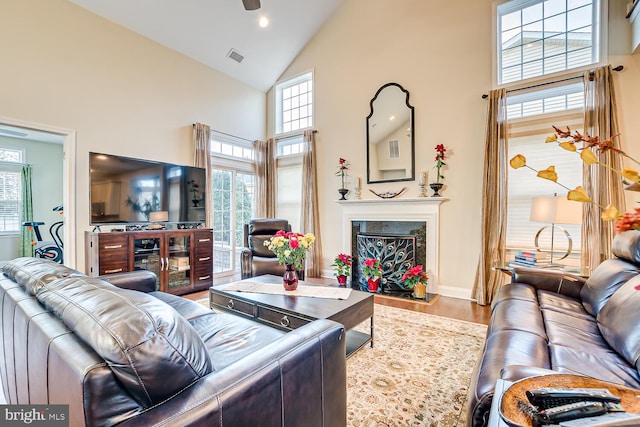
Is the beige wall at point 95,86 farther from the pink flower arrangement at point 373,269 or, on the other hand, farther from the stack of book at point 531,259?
the stack of book at point 531,259

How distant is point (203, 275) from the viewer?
13.7ft

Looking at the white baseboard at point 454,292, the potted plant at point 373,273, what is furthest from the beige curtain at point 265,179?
the white baseboard at point 454,292

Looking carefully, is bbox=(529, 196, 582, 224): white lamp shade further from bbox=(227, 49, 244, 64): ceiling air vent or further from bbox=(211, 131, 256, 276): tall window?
bbox=(227, 49, 244, 64): ceiling air vent

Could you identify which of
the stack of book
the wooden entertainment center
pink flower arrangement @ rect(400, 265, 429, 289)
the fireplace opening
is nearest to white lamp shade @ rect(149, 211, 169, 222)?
the wooden entertainment center

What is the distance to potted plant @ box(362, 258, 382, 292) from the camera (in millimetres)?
3980

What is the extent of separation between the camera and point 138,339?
77 cm

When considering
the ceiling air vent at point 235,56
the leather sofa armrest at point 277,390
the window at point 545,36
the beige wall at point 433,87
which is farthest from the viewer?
the ceiling air vent at point 235,56

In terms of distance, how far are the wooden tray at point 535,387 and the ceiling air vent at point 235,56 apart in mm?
5318

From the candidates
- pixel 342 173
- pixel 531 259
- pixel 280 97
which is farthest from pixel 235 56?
pixel 531 259

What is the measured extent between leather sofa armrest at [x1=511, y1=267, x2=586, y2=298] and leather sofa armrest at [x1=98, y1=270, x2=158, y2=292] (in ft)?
10.3

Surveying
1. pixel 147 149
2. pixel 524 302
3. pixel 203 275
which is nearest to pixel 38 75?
pixel 147 149

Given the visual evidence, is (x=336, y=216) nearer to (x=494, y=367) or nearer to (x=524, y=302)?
(x=524, y=302)

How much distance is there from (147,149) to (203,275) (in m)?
1.92

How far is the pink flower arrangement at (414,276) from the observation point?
148 inches
